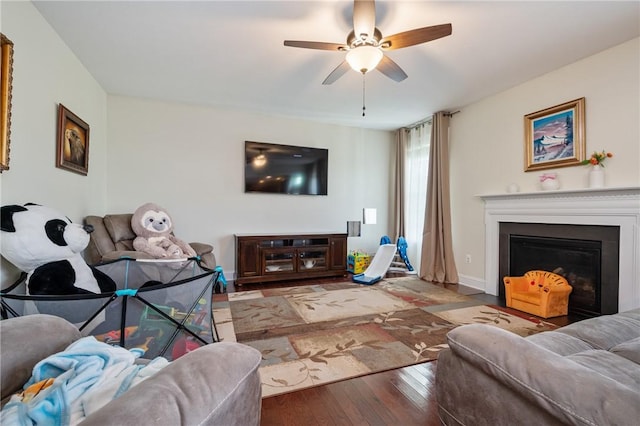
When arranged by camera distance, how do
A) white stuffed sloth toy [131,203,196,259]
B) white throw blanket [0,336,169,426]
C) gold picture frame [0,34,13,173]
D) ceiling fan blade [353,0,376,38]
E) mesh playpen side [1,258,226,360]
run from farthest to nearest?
white stuffed sloth toy [131,203,196,259] → ceiling fan blade [353,0,376,38] → gold picture frame [0,34,13,173] → mesh playpen side [1,258,226,360] → white throw blanket [0,336,169,426]

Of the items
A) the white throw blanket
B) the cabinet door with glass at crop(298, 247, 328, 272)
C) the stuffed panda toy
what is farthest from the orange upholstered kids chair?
the stuffed panda toy

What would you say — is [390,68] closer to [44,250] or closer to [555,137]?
[555,137]

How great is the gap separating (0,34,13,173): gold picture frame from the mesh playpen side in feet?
2.57

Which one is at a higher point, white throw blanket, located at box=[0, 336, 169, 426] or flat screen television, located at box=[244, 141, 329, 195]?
flat screen television, located at box=[244, 141, 329, 195]

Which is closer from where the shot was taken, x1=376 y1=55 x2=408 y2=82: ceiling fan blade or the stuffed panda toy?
the stuffed panda toy

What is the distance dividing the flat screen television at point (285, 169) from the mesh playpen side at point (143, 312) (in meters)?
2.74

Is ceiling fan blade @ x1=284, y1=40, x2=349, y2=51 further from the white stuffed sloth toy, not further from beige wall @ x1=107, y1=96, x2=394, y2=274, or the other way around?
beige wall @ x1=107, y1=96, x2=394, y2=274

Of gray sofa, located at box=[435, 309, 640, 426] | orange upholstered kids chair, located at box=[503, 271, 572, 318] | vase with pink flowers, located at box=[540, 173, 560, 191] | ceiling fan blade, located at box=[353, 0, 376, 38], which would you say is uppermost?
ceiling fan blade, located at box=[353, 0, 376, 38]

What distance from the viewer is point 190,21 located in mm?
2141

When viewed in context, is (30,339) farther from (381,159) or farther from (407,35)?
(381,159)

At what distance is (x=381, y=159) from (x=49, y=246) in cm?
455

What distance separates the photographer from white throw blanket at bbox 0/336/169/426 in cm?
65

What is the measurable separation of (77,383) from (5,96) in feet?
6.19

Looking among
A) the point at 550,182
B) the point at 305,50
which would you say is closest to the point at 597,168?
the point at 550,182
